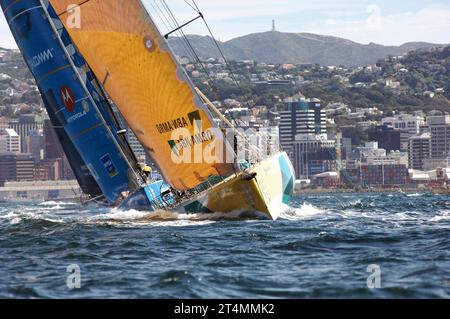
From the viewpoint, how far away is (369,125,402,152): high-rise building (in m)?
163

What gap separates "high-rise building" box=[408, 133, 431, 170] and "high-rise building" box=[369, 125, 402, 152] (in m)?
6.41

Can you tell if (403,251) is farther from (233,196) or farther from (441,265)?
(233,196)

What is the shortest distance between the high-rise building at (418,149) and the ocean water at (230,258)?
127494 millimetres

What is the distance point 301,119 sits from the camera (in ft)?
569

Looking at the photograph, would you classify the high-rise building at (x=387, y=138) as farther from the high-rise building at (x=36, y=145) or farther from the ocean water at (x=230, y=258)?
the ocean water at (x=230, y=258)

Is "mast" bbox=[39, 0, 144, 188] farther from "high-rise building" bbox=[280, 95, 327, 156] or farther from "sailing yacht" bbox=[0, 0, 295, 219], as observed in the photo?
"high-rise building" bbox=[280, 95, 327, 156]

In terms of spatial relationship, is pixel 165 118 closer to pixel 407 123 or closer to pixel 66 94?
pixel 66 94

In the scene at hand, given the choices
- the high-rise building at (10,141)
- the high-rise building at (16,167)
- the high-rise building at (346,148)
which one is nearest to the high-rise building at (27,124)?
the high-rise building at (10,141)

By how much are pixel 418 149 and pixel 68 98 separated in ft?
420

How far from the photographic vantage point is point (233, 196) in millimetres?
24188

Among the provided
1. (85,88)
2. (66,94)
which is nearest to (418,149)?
(66,94)

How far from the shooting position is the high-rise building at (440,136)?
15362 centimetres
